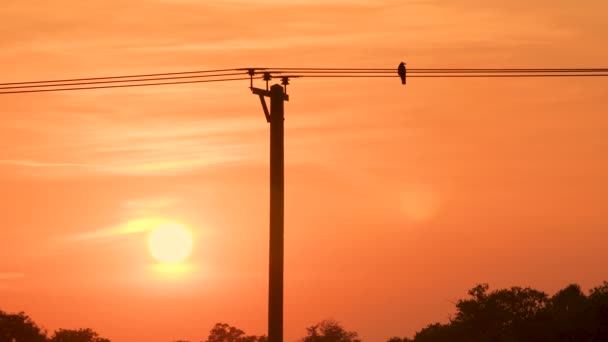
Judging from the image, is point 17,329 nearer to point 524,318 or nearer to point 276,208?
point 524,318

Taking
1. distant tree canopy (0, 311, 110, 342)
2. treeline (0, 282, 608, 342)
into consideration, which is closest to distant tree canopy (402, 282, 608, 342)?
treeline (0, 282, 608, 342)

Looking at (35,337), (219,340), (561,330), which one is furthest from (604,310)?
(219,340)

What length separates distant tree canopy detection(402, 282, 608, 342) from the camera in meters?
103

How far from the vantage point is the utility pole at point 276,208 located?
126 feet

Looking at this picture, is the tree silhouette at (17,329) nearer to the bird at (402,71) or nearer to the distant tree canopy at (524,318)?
the distant tree canopy at (524,318)

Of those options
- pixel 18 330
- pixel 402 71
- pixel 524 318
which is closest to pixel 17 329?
pixel 18 330

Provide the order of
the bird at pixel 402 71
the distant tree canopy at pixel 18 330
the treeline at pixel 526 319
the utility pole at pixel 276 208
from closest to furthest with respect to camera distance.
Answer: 1. the utility pole at pixel 276 208
2. the bird at pixel 402 71
3. the treeline at pixel 526 319
4. the distant tree canopy at pixel 18 330

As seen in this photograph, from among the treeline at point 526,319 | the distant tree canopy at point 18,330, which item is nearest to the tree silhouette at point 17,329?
the distant tree canopy at point 18,330

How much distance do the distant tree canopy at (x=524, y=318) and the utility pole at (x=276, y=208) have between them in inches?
2445

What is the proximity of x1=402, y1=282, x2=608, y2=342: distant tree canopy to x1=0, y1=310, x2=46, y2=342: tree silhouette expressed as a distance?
47903 millimetres

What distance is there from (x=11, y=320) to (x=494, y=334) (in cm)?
6394

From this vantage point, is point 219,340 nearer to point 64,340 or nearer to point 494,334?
point 64,340

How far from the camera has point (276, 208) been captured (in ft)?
128

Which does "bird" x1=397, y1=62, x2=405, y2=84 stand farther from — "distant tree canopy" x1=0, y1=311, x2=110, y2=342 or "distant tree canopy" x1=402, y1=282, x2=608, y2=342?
"distant tree canopy" x1=0, y1=311, x2=110, y2=342
